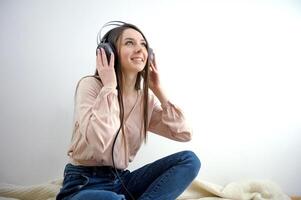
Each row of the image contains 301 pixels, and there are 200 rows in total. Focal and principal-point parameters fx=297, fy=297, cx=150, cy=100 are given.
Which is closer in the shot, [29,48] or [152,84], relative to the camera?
[152,84]

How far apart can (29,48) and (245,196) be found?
1165 millimetres

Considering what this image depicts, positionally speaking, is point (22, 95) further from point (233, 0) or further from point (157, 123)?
point (233, 0)

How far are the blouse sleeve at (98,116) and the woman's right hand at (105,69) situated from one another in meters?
0.02

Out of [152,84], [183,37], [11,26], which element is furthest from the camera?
[183,37]

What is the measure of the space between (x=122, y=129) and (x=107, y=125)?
0.52ft

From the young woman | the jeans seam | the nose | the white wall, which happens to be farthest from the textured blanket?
the nose

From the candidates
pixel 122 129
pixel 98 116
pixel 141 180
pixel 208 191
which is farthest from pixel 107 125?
pixel 208 191

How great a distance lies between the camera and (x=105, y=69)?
976 mm

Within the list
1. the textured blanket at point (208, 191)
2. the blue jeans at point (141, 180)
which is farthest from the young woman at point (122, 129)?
the textured blanket at point (208, 191)

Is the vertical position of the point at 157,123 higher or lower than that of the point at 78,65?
lower

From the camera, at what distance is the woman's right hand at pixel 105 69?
96 centimetres

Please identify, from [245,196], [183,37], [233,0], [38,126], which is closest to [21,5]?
[38,126]

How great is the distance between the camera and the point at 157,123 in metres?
1.19

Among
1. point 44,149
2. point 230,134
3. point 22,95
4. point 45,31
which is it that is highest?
point 45,31
